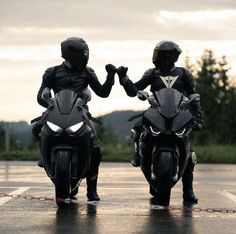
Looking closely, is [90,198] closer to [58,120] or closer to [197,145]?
[58,120]

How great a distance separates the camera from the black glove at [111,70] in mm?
10031

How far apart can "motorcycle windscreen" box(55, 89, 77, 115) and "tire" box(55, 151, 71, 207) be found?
0.57 meters

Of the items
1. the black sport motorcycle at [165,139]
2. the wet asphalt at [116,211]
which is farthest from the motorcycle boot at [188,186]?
the black sport motorcycle at [165,139]

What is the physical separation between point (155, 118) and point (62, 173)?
4.40 ft

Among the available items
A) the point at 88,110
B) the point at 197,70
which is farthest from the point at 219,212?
the point at 197,70

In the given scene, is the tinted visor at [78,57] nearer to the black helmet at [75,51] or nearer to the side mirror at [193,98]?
the black helmet at [75,51]

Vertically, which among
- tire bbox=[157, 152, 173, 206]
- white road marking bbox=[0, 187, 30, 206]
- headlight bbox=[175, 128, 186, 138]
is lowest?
white road marking bbox=[0, 187, 30, 206]

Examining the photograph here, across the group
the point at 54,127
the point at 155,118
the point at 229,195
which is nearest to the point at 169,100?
the point at 155,118

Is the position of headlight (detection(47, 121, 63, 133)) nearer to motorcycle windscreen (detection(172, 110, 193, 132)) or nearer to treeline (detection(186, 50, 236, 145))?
motorcycle windscreen (detection(172, 110, 193, 132))

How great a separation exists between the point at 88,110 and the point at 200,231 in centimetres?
277

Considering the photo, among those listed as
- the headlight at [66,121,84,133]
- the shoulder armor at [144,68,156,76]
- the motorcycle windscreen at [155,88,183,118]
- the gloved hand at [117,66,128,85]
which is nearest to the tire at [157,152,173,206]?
the motorcycle windscreen at [155,88,183,118]

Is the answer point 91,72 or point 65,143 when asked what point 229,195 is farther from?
point 65,143

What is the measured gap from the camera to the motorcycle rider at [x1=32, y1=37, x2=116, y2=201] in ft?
32.6

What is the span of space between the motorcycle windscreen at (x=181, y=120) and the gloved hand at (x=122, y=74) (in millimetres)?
1104
